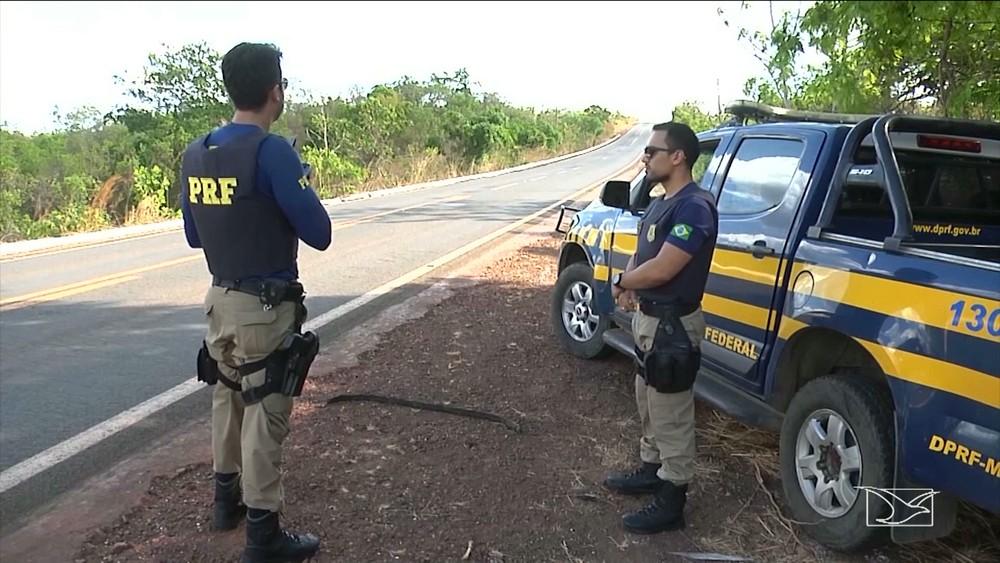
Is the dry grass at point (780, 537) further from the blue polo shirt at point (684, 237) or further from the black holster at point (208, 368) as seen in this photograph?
the black holster at point (208, 368)

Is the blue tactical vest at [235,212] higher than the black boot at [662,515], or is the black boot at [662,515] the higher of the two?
the blue tactical vest at [235,212]

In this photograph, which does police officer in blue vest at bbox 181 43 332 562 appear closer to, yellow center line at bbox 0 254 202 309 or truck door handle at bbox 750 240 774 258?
truck door handle at bbox 750 240 774 258

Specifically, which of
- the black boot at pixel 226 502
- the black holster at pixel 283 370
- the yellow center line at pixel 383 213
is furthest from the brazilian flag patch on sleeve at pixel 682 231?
the yellow center line at pixel 383 213

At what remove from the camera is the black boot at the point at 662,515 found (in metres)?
3.32

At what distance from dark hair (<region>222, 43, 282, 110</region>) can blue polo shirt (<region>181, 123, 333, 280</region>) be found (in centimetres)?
11

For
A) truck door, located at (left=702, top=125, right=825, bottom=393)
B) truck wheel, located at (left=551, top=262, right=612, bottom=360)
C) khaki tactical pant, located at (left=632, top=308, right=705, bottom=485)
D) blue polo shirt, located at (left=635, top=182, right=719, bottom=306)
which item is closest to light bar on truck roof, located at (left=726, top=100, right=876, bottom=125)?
truck door, located at (left=702, top=125, right=825, bottom=393)

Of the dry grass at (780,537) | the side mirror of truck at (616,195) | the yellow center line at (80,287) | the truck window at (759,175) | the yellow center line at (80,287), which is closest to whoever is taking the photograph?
the dry grass at (780,537)

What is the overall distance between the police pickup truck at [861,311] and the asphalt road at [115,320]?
347 centimetres

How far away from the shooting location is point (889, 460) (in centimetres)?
282

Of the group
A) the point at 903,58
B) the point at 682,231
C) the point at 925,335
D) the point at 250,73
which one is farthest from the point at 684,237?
the point at 903,58

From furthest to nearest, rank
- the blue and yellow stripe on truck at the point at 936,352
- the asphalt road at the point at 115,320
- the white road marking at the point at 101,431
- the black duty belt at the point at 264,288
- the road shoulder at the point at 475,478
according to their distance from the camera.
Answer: the asphalt road at the point at 115,320 → the white road marking at the point at 101,431 → the road shoulder at the point at 475,478 → the black duty belt at the point at 264,288 → the blue and yellow stripe on truck at the point at 936,352

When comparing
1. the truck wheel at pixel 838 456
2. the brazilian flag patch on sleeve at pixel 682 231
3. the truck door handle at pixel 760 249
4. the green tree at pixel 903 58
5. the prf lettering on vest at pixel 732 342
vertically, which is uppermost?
the green tree at pixel 903 58

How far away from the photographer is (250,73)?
9.37 feet

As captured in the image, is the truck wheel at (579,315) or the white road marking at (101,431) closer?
the white road marking at (101,431)
